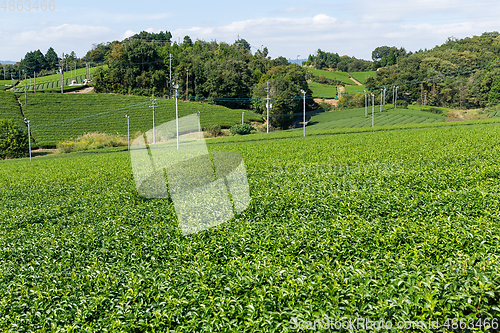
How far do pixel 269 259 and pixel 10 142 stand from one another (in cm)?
6259

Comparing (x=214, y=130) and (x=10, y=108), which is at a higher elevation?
(x=10, y=108)

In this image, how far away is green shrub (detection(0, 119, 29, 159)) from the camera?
185 feet

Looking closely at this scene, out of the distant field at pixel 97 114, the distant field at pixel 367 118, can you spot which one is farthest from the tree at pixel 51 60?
the distant field at pixel 367 118

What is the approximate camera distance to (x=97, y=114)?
82625mm

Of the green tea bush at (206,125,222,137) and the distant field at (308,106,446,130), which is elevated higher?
the distant field at (308,106,446,130)

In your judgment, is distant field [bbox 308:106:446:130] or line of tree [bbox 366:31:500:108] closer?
distant field [bbox 308:106:446:130]

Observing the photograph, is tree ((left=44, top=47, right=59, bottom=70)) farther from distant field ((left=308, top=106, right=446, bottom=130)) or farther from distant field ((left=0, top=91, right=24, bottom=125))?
distant field ((left=308, top=106, right=446, bottom=130))

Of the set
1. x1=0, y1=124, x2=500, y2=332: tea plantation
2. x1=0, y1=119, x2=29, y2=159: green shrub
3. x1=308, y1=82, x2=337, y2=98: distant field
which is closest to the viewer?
x1=0, y1=124, x2=500, y2=332: tea plantation

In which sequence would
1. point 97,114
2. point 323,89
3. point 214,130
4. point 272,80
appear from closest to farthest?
point 214,130 < point 97,114 < point 272,80 < point 323,89

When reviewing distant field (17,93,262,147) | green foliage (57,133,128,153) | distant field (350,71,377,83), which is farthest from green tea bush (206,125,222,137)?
distant field (350,71,377,83)

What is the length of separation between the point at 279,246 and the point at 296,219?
2.26m

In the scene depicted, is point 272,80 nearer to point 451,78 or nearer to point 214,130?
point 214,130

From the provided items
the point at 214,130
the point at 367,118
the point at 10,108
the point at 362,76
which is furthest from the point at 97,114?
the point at 362,76

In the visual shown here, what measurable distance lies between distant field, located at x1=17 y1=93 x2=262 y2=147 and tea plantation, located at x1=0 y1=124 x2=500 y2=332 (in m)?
61.6
